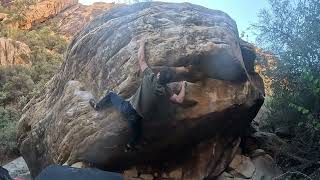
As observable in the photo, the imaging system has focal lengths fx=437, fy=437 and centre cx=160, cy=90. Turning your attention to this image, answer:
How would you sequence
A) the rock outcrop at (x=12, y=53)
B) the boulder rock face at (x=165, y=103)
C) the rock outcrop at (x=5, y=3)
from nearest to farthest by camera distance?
the boulder rock face at (x=165, y=103) < the rock outcrop at (x=12, y=53) < the rock outcrop at (x=5, y=3)

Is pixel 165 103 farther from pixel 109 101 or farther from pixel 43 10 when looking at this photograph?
pixel 43 10

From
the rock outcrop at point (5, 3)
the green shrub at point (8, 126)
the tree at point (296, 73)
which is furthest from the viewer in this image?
the rock outcrop at point (5, 3)

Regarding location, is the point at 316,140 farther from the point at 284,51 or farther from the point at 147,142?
the point at 147,142

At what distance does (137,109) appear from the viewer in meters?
6.85

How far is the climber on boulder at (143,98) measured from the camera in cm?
642

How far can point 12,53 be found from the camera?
2577 centimetres

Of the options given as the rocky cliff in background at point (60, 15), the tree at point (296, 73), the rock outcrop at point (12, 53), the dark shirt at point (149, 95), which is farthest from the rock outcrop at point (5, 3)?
the dark shirt at point (149, 95)

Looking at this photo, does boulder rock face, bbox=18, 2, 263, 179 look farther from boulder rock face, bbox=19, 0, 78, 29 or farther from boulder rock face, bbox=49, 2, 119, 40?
boulder rock face, bbox=19, 0, 78, 29

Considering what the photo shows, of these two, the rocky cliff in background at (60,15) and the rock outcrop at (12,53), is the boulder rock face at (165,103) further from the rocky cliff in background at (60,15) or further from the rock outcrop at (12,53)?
the rocky cliff in background at (60,15)

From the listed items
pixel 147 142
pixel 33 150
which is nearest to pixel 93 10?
pixel 33 150

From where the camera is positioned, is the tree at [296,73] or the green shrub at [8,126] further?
the green shrub at [8,126]

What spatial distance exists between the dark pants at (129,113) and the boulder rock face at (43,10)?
32498 millimetres

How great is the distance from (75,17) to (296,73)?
110 feet

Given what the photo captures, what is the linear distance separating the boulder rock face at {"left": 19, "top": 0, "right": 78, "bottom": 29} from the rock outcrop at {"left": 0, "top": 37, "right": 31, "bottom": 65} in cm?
1163
